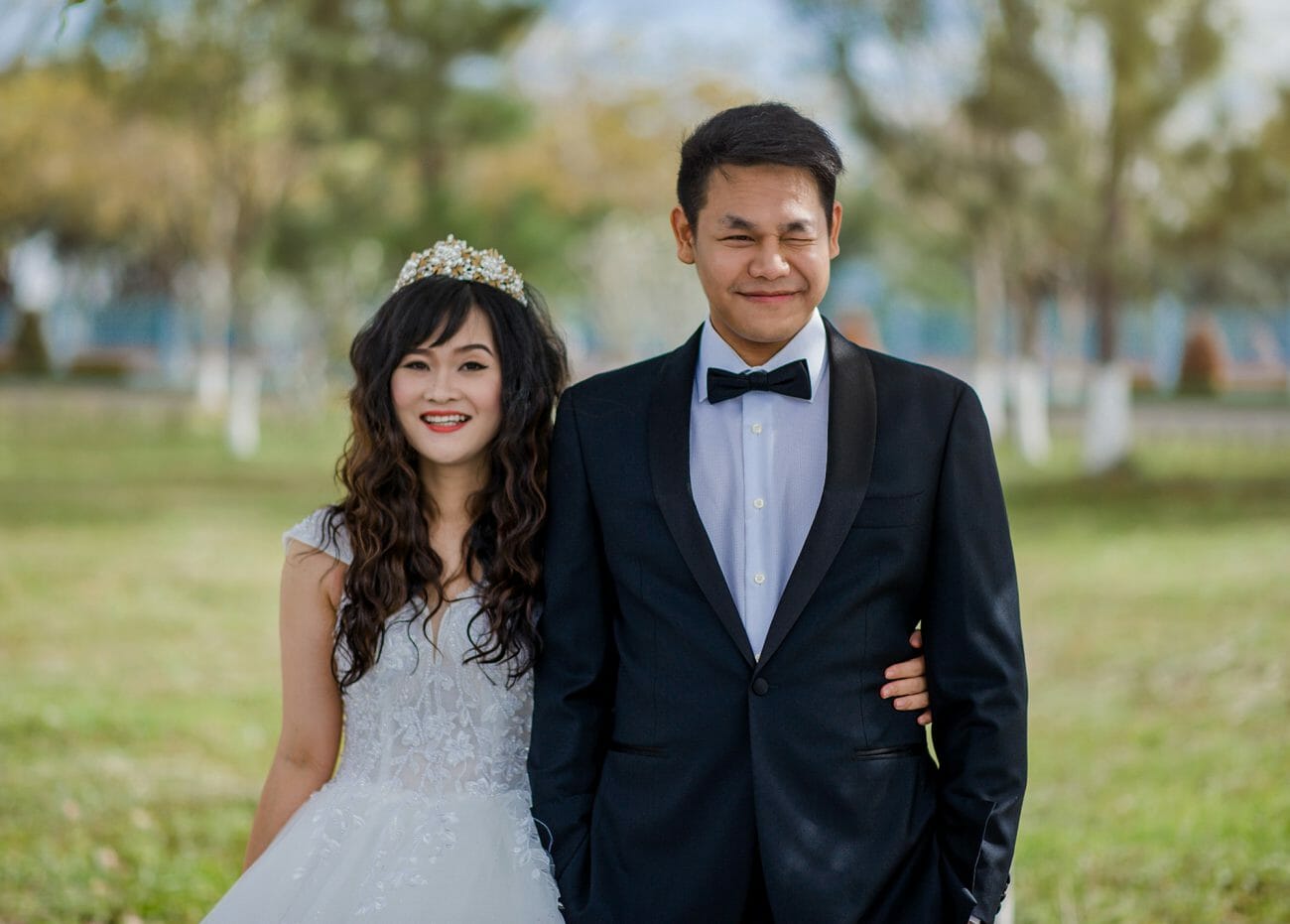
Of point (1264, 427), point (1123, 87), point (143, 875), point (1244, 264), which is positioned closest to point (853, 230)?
point (1244, 264)

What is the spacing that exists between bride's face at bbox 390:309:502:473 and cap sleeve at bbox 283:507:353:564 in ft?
0.82

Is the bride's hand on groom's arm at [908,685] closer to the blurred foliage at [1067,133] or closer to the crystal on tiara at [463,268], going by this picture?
the crystal on tiara at [463,268]

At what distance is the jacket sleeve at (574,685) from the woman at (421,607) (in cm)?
22

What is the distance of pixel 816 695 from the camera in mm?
2404

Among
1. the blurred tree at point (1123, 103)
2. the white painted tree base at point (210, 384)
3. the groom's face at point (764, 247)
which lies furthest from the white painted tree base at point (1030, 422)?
the groom's face at point (764, 247)

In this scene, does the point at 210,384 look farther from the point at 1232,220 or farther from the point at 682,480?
the point at 682,480

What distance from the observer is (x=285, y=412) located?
26.5 meters

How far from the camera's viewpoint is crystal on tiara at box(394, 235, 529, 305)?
2920 mm

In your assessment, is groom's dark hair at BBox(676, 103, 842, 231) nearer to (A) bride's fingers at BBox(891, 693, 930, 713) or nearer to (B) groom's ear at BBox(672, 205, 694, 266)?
(B) groom's ear at BBox(672, 205, 694, 266)

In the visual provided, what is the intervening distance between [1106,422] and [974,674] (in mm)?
15300

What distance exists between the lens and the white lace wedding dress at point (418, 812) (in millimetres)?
2682

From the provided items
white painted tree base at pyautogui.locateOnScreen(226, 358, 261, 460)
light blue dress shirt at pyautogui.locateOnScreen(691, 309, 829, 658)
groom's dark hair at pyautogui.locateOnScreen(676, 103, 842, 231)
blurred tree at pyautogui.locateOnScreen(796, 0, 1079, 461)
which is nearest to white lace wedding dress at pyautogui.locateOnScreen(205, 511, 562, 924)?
light blue dress shirt at pyautogui.locateOnScreen(691, 309, 829, 658)

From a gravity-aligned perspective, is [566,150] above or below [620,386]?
above

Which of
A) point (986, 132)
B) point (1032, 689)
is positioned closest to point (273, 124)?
point (986, 132)
